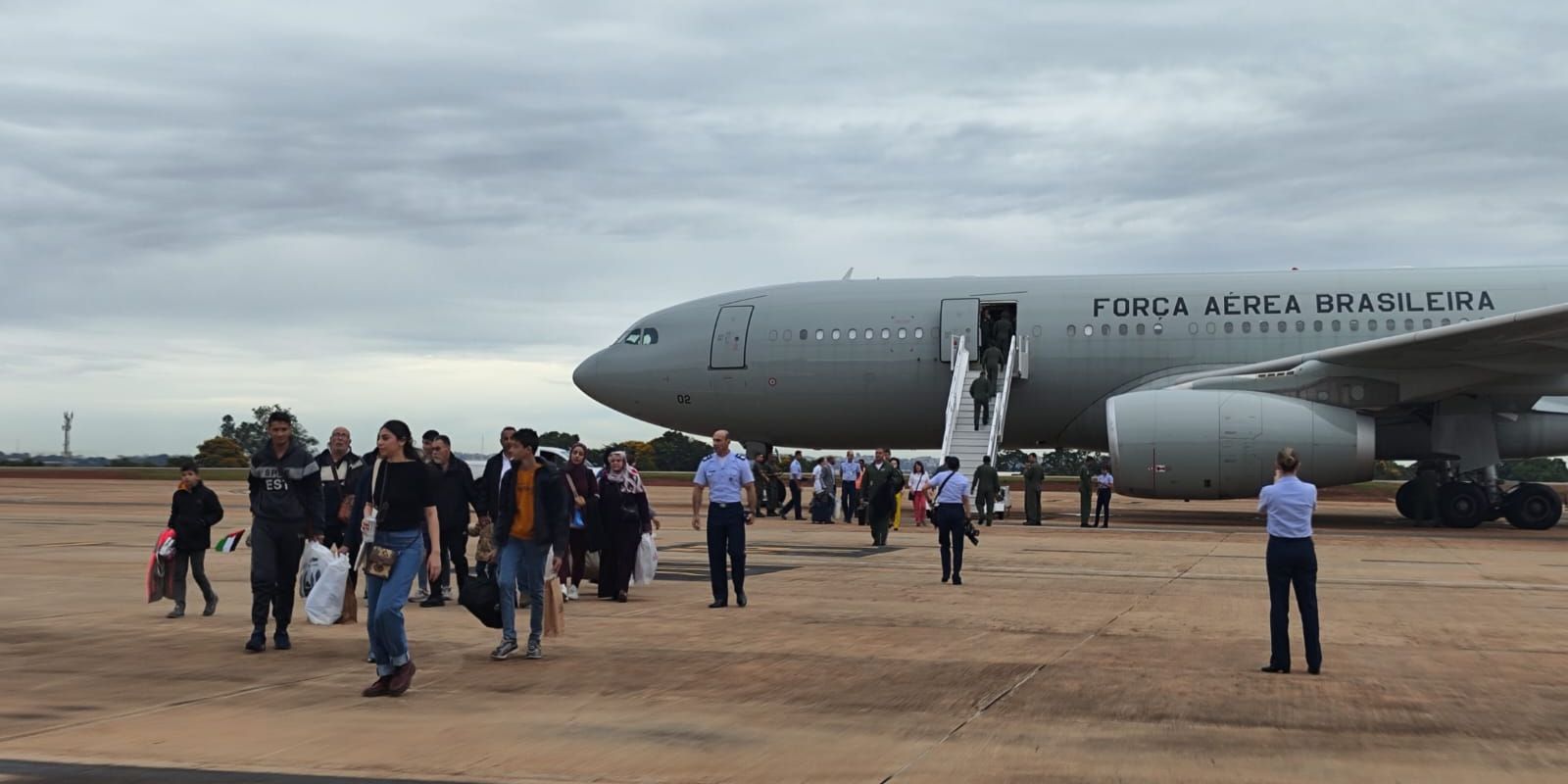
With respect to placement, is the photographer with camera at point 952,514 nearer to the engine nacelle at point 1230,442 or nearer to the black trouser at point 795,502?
the engine nacelle at point 1230,442

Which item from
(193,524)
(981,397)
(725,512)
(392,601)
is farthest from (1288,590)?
Answer: (981,397)

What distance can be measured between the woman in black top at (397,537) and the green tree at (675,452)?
2965 inches

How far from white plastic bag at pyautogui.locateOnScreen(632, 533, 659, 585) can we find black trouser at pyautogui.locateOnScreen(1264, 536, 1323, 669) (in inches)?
232

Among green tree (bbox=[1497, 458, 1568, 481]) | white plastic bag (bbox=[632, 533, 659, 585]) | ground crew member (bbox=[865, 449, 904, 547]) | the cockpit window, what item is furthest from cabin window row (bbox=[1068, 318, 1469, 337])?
green tree (bbox=[1497, 458, 1568, 481])

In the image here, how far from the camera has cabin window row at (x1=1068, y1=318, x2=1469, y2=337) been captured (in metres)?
25.0

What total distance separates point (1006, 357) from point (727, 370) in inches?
214

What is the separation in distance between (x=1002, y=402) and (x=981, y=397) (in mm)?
565

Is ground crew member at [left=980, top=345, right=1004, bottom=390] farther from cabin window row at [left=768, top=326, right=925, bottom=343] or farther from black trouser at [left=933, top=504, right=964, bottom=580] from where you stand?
black trouser at [left=933, top=504, right=964, bottom=580]

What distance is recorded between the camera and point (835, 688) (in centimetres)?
781

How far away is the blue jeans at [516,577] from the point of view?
893 centimetres

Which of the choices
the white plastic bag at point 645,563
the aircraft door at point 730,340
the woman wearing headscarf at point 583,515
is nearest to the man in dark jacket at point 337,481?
the woman wearing headscarf at point 583,515

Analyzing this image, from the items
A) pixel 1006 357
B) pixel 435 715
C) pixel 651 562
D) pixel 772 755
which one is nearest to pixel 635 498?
pixel 651 562

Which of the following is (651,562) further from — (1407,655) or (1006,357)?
(1006,357)

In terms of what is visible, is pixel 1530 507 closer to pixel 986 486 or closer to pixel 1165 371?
pixel 1165 371
